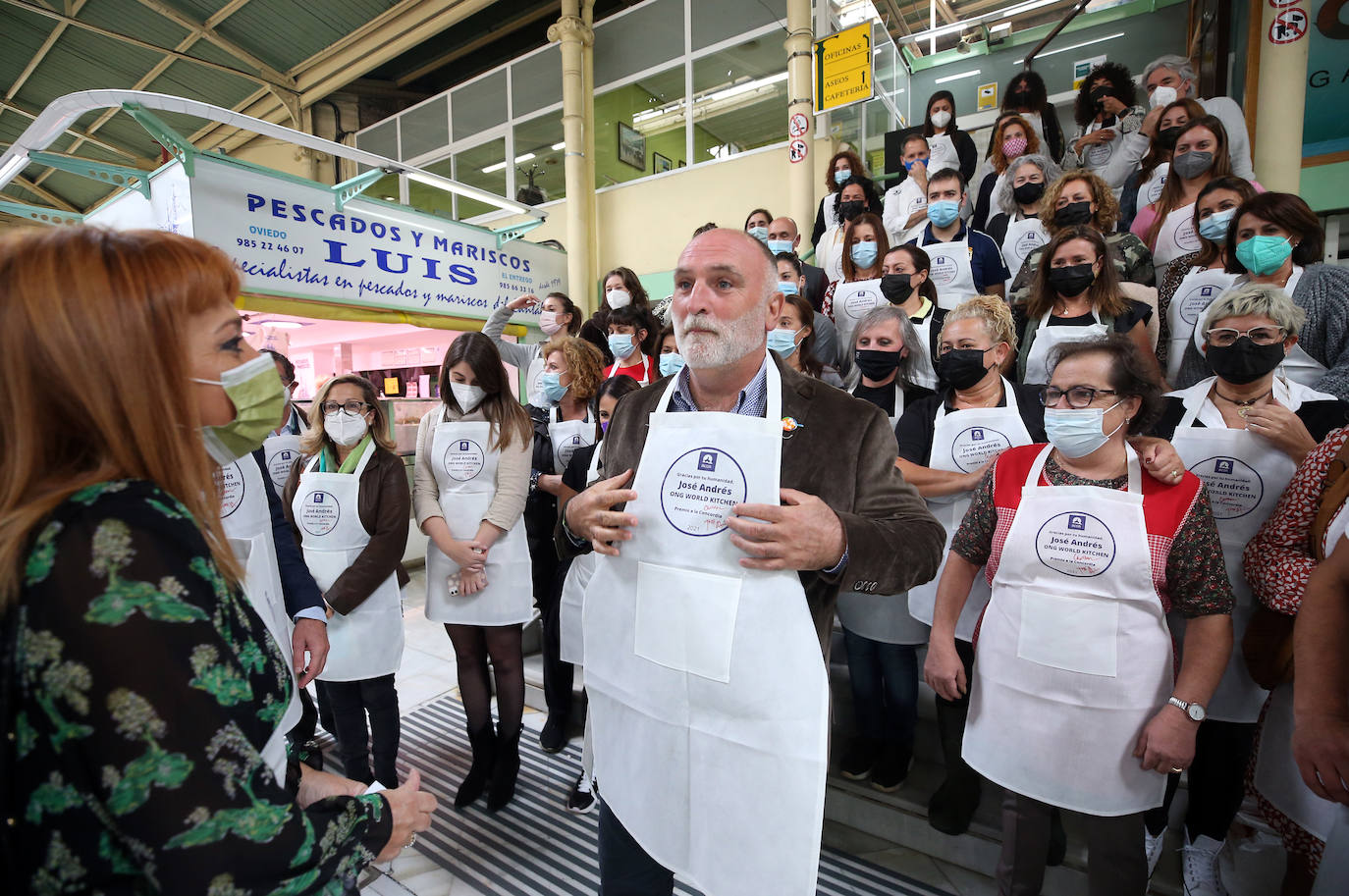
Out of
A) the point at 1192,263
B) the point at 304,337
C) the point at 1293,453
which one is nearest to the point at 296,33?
the point at 304,337

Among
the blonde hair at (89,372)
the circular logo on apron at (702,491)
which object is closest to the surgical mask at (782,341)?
the circular logo on apron at (702,491)

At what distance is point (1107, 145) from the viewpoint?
4.38 m

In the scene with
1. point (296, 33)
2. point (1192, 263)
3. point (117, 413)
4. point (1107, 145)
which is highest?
point (296, 33)

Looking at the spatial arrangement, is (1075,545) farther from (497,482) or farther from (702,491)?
(497,482)

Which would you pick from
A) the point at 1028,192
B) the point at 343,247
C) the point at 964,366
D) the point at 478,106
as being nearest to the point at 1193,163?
the point at 1028,192

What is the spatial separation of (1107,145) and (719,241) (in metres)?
4.60

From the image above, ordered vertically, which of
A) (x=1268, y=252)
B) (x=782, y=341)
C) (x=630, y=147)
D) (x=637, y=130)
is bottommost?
(x=782, y=341)

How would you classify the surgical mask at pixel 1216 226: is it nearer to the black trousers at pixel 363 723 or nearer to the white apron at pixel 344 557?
the white apron at pixel 344 557

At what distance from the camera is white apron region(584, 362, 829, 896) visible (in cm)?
117

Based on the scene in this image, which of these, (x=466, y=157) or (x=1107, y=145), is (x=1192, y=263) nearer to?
(x=1107, y=145)

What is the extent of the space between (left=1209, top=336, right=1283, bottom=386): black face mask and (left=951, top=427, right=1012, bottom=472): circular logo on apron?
2.03 feet

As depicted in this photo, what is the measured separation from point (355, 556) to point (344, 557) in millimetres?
41

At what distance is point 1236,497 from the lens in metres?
1.82

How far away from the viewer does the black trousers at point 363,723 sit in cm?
238
